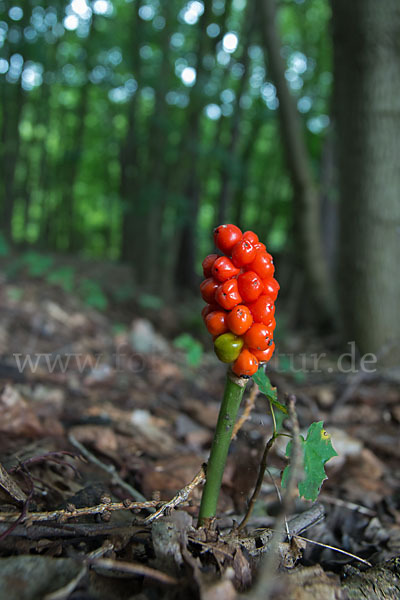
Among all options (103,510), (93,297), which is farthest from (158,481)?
(93,297)

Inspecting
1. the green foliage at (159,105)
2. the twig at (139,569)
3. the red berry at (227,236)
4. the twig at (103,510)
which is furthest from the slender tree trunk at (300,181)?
the twig at (139,569)

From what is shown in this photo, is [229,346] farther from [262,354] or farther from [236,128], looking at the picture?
[236,128]

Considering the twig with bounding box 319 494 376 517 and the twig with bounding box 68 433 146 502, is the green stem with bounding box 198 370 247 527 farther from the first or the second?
the twig with bounding box 319 494 376 517

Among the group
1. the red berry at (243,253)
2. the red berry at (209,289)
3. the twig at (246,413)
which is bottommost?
the twig at (246,413)

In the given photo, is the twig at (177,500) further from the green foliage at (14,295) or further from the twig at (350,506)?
the green foliage at (14,295)

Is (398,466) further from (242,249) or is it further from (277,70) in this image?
(277,70)

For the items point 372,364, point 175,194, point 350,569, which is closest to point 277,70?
point 175,194

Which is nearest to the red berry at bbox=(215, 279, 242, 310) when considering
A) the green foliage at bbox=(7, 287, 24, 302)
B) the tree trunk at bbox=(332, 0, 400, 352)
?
the tree trunk at bbox=(332, 0, 400, 352)
